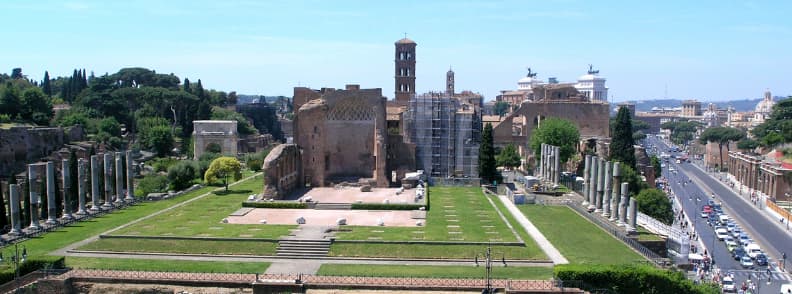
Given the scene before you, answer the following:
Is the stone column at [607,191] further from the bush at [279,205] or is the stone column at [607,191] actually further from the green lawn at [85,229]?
the green lawn at [85,229]

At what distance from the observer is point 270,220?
4425 cm

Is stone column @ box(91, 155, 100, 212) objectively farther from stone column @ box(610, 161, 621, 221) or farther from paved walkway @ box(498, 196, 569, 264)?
stone column @ box(610, 161, 621, 221)

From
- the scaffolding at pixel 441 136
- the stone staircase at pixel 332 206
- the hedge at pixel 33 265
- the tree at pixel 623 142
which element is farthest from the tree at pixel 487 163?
the hedge at pixel 33 265

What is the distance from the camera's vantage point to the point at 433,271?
1264 inches

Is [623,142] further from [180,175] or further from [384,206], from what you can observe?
[180,175]

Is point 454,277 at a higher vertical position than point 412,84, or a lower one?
lower

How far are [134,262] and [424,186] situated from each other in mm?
31230

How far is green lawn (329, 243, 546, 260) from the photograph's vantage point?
34.9m

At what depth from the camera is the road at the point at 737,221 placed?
46225 millimetres

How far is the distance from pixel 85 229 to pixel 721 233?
164 ft

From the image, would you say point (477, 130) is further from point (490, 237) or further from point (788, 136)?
point (788, 136)

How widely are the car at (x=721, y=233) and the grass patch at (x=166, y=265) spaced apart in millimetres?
41204

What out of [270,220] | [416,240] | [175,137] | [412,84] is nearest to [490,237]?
[416,240]

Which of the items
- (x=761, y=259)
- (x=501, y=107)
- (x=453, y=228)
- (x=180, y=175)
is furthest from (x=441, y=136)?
(x=501, y=107)
